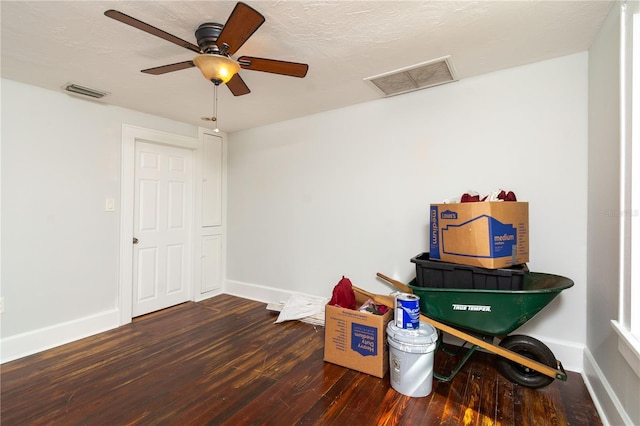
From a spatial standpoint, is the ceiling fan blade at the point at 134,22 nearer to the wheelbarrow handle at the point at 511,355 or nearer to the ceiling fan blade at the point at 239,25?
the ceiling fan blade at the point at 239,25

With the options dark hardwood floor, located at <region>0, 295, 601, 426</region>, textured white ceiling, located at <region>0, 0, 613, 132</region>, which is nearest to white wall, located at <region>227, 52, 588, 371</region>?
textured white ceiling, located at <region>0, 0, 613, 132</region>

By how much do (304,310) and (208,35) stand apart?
263cm

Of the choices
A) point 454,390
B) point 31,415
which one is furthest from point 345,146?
point 31,415

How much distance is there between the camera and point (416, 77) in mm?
2438

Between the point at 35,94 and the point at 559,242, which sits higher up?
the point at 35,94

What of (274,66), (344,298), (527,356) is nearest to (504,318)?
(527,356)

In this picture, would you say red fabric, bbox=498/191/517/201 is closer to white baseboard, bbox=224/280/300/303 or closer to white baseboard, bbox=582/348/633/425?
white baseboard, bbox=582/348/633/425

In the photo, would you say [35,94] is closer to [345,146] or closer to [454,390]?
[345,146]

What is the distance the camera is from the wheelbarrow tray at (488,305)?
5.79ft

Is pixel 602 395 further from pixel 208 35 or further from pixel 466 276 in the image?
pixel 208 35

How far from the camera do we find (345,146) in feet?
10.4

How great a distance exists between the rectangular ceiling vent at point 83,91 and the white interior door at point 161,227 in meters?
0.65

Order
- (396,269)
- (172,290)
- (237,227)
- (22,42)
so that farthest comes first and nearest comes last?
(237,227) → (172,290) → (396,269) → (22,42)

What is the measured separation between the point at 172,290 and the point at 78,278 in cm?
103
